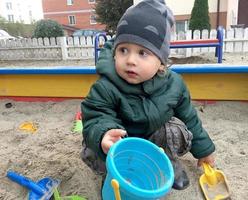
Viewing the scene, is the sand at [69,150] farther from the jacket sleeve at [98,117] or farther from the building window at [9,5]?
the building window at [9,5]

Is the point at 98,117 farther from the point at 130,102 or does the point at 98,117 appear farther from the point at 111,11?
the point at 111,11

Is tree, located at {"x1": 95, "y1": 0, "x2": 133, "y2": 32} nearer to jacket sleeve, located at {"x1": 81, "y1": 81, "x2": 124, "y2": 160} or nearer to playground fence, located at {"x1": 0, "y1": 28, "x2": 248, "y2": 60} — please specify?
playground fence, located at {"x1": 0, "y1": 28, "x2": 248, "y2": 60}

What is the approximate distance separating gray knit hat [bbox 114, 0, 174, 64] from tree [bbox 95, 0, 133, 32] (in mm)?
11758

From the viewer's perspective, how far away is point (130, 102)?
1.15 m

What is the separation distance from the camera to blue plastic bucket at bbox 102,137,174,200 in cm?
84

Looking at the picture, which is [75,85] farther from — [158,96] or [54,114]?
[158,96]

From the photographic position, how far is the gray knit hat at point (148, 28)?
107 centimetres

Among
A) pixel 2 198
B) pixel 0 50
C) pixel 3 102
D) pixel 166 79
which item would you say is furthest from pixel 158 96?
pixel 0 50

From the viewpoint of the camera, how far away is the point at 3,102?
250 centimetres

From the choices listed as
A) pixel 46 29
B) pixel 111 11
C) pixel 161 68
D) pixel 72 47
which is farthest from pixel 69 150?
pixel 111 11

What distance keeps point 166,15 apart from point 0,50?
6.57 m

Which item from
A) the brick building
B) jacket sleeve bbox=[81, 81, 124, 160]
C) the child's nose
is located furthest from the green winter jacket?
the brick building

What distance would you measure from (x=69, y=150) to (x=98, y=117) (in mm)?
611

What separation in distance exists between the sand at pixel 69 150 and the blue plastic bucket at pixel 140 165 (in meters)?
0.31
